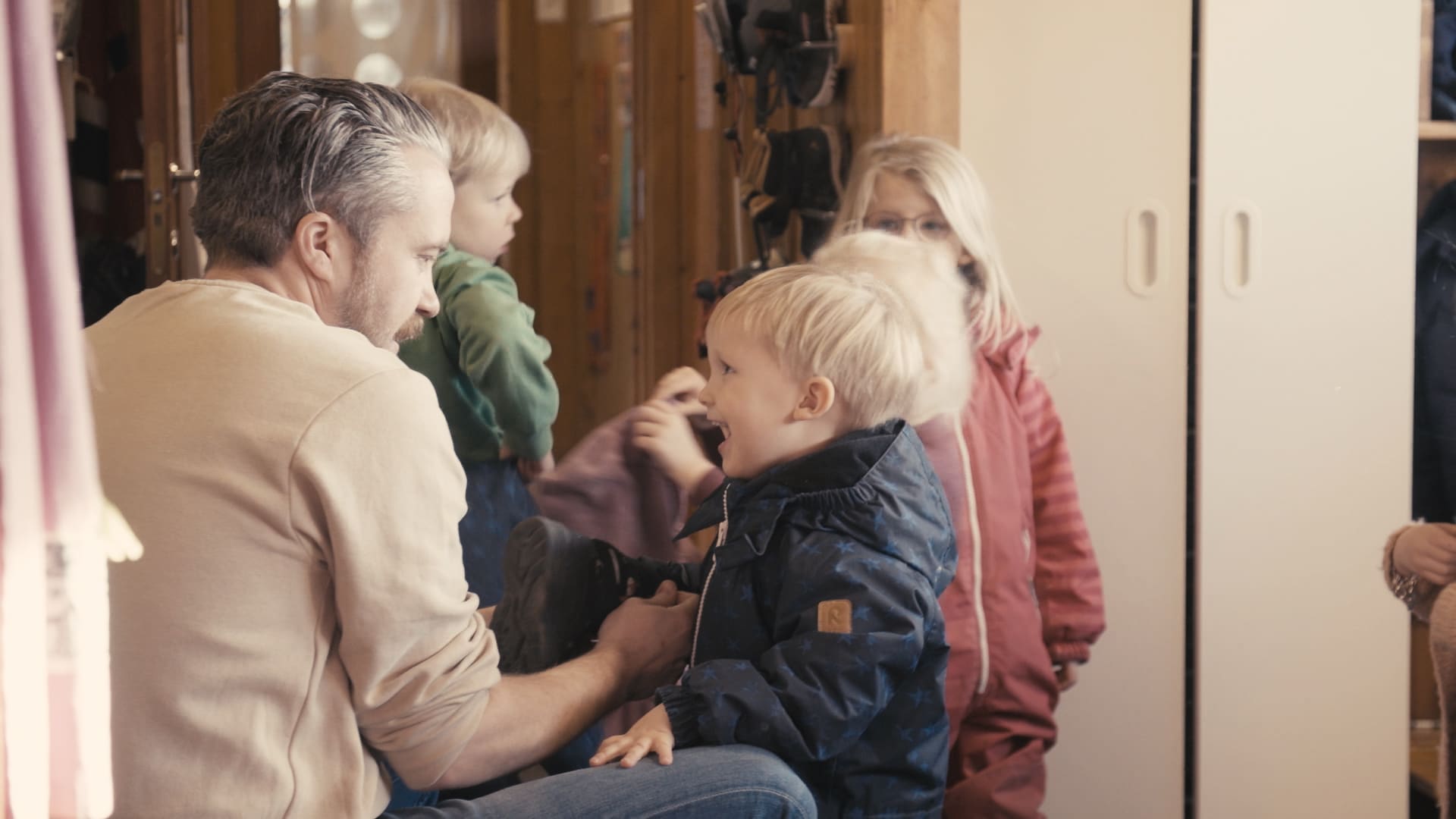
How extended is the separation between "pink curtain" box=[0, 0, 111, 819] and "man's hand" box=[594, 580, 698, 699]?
0.72 metres

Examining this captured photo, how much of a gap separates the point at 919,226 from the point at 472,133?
668 millimetres

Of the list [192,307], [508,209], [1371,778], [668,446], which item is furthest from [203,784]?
[1371,778]

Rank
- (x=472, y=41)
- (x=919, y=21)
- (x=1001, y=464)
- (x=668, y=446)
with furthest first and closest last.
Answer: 1. (x=472, y=41)
2. (x=919, y=21)
3. (x=1001, y=464)
4. (x=668, y=446)

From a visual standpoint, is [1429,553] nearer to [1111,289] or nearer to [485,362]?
[1111,289]

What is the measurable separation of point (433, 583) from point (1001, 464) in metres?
1.08

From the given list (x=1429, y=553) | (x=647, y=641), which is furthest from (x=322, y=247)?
(x=1429, y=553)

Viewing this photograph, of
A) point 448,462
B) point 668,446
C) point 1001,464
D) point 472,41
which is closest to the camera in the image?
point 448,462

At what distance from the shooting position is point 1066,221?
86.4 inches

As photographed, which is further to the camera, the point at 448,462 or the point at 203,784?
the point at 448,462

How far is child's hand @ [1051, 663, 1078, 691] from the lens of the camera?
2020mm

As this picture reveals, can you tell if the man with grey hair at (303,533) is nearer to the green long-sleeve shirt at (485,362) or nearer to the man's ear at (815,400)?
the man's ear at (815,400)

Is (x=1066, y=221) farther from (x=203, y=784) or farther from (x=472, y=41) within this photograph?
(x=472, y=41)

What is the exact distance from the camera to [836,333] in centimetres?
136

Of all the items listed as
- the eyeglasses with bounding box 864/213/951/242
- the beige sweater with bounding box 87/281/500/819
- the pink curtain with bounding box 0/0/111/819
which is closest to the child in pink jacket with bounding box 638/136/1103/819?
the eyeglasses with bounding box 864/213/951/242
